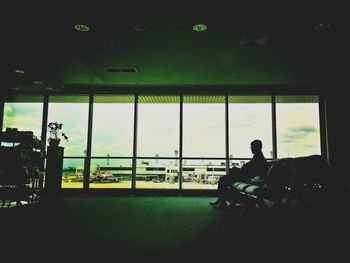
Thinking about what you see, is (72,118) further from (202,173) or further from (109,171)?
(202,173)

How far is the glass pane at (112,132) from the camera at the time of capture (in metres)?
7.20

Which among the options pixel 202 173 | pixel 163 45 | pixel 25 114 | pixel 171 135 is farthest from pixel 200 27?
pixel 25 114

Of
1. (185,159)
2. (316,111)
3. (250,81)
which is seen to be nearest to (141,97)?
(185,159)

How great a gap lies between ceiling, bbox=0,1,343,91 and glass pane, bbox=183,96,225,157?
2.35ft

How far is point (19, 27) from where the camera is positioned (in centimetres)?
414

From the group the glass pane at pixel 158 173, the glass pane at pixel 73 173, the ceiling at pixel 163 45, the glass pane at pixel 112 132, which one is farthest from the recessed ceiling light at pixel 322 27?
the glass pane at pixel 73 173

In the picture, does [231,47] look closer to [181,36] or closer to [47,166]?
[181,36]

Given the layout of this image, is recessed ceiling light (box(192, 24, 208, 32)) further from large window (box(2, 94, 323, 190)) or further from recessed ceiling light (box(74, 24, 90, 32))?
large window (box(2, 94, 323, 190))

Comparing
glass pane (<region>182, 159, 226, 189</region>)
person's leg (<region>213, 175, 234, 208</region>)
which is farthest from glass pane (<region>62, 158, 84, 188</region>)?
person's leg (<region>213, 175, 234, 208</region>)

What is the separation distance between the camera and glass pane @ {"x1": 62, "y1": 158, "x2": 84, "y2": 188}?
279 inches

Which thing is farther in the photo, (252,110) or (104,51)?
(252,110)

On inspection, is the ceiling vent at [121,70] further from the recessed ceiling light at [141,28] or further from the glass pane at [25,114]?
the glass pane at [25,114]

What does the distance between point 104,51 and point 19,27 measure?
4.62ft

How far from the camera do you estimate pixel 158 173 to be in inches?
280
